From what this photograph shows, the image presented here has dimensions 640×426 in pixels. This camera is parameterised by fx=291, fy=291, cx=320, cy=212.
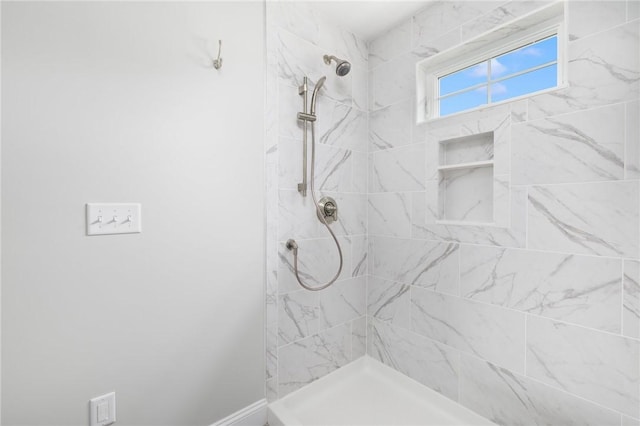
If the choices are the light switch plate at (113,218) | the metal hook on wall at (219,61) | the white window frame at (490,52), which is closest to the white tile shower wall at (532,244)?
the white window frame at (490,52)

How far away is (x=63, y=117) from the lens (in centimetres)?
100

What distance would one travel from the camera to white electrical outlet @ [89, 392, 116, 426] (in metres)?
1.07

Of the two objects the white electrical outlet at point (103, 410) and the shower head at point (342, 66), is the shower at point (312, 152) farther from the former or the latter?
the white electrical outlet at point (103, 410)

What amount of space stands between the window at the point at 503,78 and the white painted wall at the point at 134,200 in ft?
3.58

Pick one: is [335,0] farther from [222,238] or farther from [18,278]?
[18,278]

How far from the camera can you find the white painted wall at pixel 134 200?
0.95 metres

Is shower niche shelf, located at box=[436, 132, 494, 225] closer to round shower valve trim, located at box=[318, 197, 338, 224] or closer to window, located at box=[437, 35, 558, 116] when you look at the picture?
window, located at box=[437, 35, 558, 116]

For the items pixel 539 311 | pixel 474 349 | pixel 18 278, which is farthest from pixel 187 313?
pixel 539 311

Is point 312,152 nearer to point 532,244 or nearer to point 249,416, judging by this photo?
point 532,244

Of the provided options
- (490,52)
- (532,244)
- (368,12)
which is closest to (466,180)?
(532,244)

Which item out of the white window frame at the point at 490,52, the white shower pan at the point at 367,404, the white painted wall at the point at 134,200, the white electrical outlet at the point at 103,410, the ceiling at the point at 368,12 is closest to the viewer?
the white painted wall at the point at 134,200

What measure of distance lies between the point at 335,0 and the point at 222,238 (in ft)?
4.77

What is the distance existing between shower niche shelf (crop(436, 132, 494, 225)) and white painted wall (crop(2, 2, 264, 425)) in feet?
3.31

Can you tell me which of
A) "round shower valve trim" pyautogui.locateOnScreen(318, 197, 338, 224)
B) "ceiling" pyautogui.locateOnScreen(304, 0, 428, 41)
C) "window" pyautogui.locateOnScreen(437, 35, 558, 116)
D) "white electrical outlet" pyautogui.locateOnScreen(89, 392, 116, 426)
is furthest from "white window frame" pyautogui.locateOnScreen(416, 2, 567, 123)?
"white electrical outlet" pyautogui.locateOnScreen(89, 392, 116, 426)
